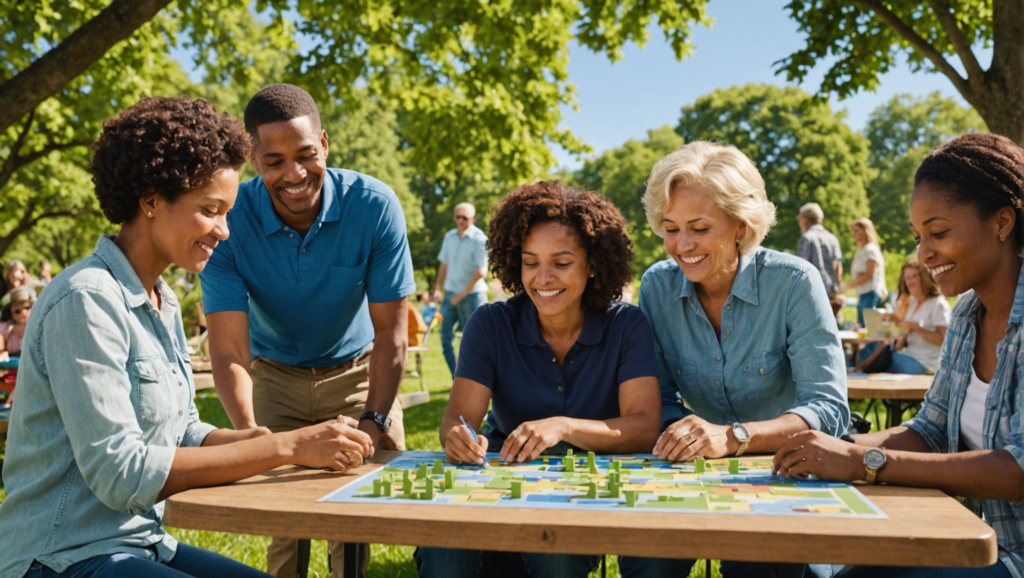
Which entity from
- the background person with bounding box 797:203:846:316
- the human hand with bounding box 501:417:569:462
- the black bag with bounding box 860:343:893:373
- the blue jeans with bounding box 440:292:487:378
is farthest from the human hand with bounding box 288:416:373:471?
the background person with bounding box 797:203:846:316

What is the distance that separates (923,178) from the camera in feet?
7.57

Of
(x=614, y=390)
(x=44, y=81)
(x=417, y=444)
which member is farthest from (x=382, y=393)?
(x=44, y=81)

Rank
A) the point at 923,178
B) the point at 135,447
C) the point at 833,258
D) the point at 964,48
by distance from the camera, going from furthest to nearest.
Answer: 1. the point at 833,258
2. the point at 964,48
3. the point at 923,178
4. the point at 135,447

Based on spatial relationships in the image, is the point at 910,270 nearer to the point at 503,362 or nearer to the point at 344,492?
the point at 503,362

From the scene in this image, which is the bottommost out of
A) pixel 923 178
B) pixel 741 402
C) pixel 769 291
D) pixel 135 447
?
pixel 741 402

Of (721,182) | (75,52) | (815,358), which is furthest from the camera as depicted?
(75,52)

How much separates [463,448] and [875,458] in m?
1.15

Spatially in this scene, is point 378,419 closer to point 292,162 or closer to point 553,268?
point 553,268

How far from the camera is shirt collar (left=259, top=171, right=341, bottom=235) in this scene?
330 centimetres

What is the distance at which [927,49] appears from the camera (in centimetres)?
738

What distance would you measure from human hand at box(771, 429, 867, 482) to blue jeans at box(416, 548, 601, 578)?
703 millimetres

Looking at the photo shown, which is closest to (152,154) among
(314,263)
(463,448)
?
(463,448)

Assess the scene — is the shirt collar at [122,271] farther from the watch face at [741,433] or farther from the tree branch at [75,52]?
the tree branch at [75,52]

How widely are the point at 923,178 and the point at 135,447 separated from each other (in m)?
2.30
